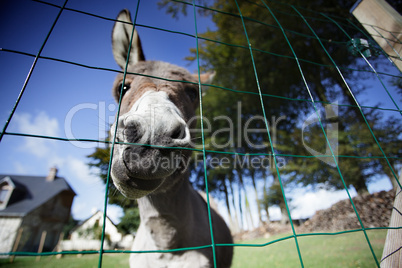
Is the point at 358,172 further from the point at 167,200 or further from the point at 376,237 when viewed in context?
the point at 167,200

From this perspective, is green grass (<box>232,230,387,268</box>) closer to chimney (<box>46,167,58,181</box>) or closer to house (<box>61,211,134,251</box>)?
house (<box>61,211,134,251</box>)

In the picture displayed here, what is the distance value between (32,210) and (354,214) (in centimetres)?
2564

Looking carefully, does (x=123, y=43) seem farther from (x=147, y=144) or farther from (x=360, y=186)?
(x=360, y=186)

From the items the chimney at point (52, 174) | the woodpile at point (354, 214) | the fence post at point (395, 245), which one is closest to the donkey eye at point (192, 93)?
the fence post at point (395, 245)

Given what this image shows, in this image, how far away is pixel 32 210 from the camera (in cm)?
1814

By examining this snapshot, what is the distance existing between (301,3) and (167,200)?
32.5ft

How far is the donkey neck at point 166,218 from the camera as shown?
1.84 m

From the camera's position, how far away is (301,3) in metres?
7.93

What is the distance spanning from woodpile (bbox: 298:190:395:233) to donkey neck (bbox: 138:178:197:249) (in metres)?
8.05

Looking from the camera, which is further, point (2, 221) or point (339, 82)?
point (2, 221)

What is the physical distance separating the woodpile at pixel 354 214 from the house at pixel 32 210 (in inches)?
844

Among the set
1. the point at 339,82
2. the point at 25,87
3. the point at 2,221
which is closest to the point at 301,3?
the point at 339,82

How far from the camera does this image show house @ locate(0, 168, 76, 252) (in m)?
16.4

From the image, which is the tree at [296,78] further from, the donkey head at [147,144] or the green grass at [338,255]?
the donkey head at [147,144]
